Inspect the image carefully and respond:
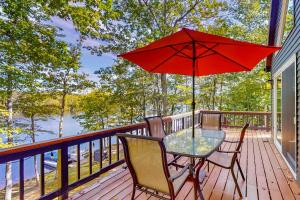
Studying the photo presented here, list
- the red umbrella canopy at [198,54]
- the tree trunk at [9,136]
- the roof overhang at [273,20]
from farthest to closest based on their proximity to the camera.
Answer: the tree trunk at [9,136], the roof overhang at [273,20], the red umbrella canopy at [198,54]

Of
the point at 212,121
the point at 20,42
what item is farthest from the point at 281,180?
the point at 20,42

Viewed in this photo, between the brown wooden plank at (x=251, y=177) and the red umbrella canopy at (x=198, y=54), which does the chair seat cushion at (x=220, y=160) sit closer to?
the brown wooden plank at (x=251, y=177)

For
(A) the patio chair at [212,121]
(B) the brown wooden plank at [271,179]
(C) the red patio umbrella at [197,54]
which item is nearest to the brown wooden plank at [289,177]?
(B) the brown wooden plank at [271,179]

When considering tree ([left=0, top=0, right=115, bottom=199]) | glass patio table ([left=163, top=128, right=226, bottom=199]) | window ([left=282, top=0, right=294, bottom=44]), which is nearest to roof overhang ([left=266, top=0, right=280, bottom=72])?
window ([left=282, top=0, right=294, bottom=44])

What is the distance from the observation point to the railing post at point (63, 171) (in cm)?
273

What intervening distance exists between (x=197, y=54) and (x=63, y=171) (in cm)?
279

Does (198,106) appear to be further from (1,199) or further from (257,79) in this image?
(1,199)

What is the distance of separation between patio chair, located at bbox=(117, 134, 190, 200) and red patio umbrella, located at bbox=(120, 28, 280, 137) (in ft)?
4.19

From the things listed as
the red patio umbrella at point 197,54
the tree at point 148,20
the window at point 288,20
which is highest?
the tree at point 148,20

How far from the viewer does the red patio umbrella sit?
252cm

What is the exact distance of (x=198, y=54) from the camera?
3670 millimetres

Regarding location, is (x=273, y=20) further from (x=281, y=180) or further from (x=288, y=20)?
(x=281, y=180)

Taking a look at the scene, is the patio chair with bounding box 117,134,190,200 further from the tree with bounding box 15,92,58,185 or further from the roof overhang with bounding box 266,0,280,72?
the tree with bounding box 15,92,58,185

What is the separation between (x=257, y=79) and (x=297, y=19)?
10564 millimetres
